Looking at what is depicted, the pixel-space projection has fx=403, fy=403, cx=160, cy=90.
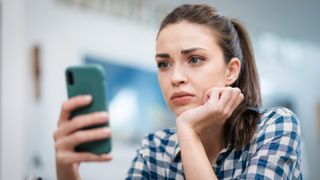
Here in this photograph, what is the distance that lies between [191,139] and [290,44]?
11.2 ft

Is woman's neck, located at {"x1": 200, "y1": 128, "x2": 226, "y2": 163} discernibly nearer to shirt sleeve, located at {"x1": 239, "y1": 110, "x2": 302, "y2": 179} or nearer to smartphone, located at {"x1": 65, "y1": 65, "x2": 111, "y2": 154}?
shirt sleeve, located at {"x1": 239, "y1": 110, "x2": 302, "y2": 179}

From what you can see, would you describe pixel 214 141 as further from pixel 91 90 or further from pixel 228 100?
pixel 91 90

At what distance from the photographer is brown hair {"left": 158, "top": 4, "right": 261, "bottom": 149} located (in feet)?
3.29

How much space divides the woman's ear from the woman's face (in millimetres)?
37

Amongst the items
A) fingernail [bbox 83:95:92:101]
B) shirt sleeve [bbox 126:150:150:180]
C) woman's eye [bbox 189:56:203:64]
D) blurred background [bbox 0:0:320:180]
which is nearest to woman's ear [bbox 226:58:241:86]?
woman's eye [bbox 189:56:203:64]

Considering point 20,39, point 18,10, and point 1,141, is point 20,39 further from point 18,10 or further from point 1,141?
point 1,141

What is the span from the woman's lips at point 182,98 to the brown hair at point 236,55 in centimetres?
15

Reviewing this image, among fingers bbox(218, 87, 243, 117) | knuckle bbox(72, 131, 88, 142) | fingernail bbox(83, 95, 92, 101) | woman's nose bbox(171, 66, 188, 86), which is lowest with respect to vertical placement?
knuckle bbox(72, 131, 88, 142)

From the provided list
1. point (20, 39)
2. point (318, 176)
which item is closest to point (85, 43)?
point (20, 39)

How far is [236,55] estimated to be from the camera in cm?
107

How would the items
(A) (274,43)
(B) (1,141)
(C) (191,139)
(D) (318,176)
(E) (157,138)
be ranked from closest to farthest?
(C) (191,139)
(E) (157,138)
(B) (1,141)
(A) (274,43)
(D) (318,176)

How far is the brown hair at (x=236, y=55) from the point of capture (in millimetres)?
1002

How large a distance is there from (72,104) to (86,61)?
5.49 feet

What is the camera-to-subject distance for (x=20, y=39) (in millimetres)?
2084
